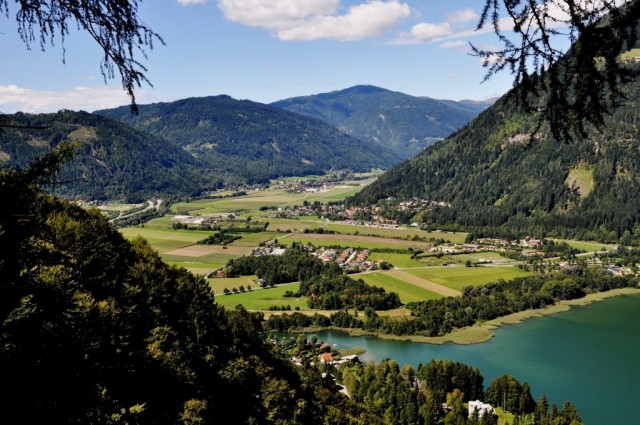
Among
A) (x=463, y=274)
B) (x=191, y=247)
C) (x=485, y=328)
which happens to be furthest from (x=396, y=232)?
(x=485, y=328)

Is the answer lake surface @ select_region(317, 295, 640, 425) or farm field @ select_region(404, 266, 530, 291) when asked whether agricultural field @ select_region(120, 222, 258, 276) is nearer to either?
lake surface @ select_region(317, 295, 640, 425)

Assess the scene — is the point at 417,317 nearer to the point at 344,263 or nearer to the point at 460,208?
the point at 344,263

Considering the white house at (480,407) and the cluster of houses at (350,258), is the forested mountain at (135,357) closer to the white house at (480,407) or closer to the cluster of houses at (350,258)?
the white house at (480,407)

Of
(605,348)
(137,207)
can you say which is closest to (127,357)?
(605,348)

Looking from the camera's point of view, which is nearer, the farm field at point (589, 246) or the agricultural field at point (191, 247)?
the agricultural field at point (191, 247)

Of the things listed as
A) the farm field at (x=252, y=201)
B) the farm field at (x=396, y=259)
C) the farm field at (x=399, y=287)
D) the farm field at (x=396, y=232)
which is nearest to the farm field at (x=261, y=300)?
the farm field at (x=399, y=287)
